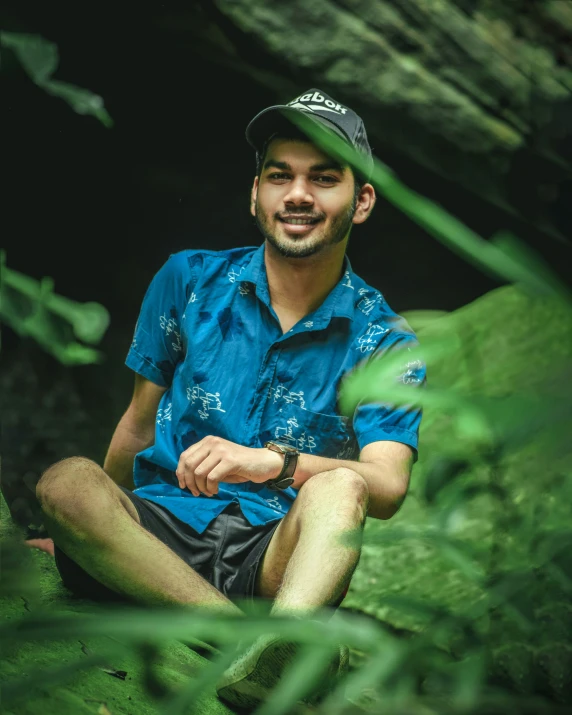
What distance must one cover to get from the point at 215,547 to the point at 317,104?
2.99ft

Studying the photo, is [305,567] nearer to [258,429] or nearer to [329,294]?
[258,429]

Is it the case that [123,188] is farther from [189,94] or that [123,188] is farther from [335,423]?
[335,423]

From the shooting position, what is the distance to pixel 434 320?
8.61ft

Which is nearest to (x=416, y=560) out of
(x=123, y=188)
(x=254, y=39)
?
(x=254, y=39)

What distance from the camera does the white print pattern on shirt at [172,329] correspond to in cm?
159

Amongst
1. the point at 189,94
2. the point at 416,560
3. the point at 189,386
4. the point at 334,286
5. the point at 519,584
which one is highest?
the point at 189,94

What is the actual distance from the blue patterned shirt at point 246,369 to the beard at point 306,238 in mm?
58

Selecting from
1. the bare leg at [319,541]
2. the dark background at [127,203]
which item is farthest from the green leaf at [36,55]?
the dark background at [127,203]

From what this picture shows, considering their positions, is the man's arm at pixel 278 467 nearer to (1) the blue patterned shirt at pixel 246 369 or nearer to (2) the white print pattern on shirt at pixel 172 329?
(1) the blue patterned shirt at pixel 246 369

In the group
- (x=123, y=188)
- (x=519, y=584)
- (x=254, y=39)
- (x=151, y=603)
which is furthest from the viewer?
(x=123, y=188)

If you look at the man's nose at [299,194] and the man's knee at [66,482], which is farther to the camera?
the man's nose at [299,194]

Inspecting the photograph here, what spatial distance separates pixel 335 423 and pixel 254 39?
3.67 ft

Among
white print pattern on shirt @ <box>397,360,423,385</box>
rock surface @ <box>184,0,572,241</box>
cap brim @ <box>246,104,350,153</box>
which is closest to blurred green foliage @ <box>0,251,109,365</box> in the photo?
white print pattern on shirt @ <box>397,360,423,385</box>

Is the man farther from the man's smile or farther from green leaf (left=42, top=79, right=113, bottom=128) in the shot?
green leaf (left=42, top=79, right=113, bottom=128)
